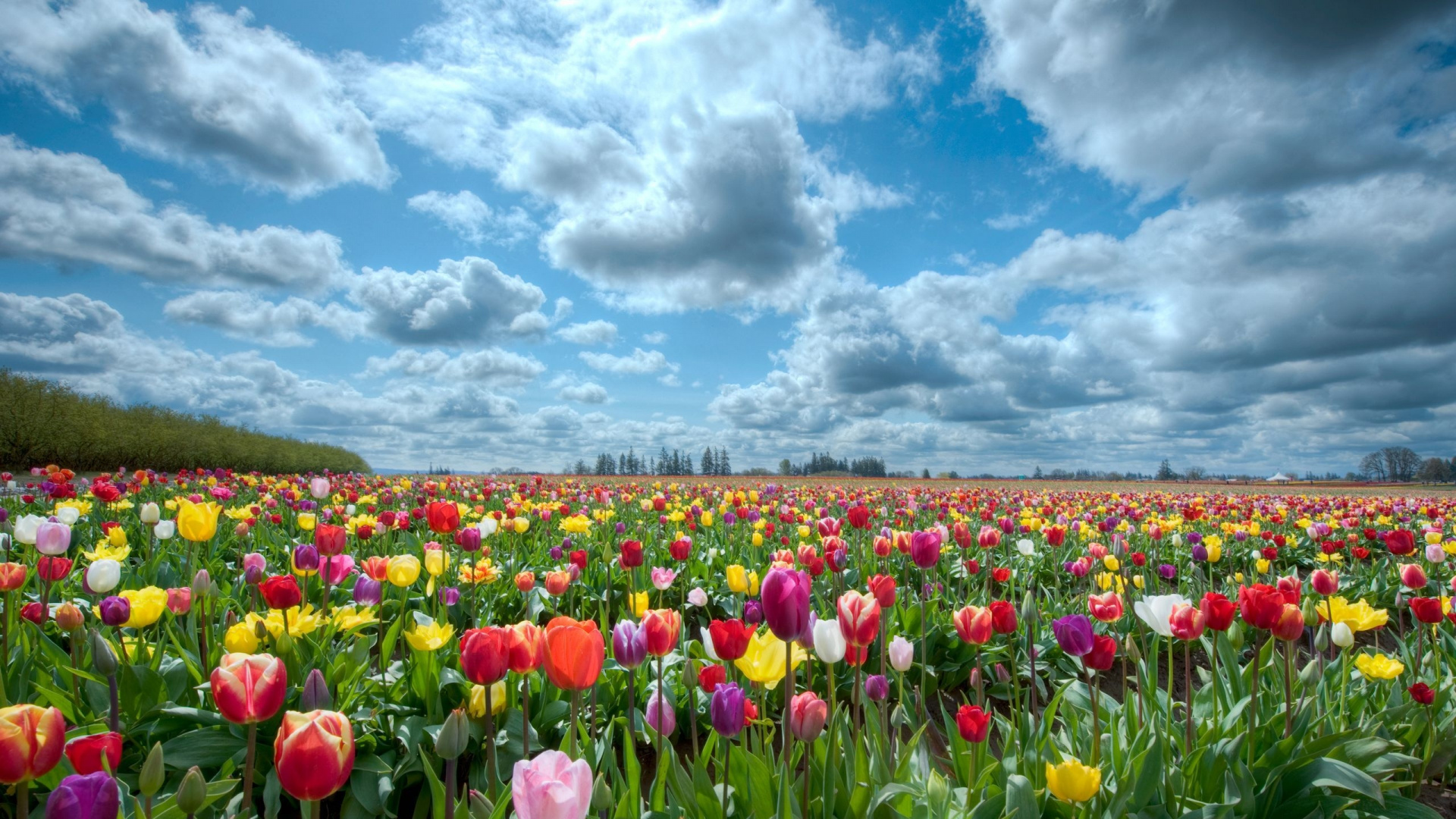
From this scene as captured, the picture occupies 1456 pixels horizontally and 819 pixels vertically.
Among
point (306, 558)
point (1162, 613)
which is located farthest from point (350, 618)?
point (1162, 613)

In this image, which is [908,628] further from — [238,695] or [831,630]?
[238,695]

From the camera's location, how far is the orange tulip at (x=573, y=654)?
1795 millimetres

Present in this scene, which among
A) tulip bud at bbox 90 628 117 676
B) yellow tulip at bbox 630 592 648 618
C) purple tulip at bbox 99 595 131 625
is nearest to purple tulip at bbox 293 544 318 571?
purple tulip at bbox 99 595 131 625

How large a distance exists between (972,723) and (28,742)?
2482 millimetres

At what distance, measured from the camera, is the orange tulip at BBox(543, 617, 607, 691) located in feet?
5.89

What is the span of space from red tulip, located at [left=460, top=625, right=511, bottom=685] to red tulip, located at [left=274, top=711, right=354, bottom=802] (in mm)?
411

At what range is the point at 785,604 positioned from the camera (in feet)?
6.16

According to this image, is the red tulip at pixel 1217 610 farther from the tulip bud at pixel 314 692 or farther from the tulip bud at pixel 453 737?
the tulip bud at pixel 314 692

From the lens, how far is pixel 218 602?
4.25 metres

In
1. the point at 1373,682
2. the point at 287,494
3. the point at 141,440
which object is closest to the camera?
the point at 1373,682

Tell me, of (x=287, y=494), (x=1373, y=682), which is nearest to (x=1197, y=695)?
→ (x=1373, y=682)

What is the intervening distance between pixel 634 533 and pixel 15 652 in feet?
16.4

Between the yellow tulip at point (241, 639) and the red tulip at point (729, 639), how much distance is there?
1.80 metres

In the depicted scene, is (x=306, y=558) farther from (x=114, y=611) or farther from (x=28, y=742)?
(x=28, y=742)
